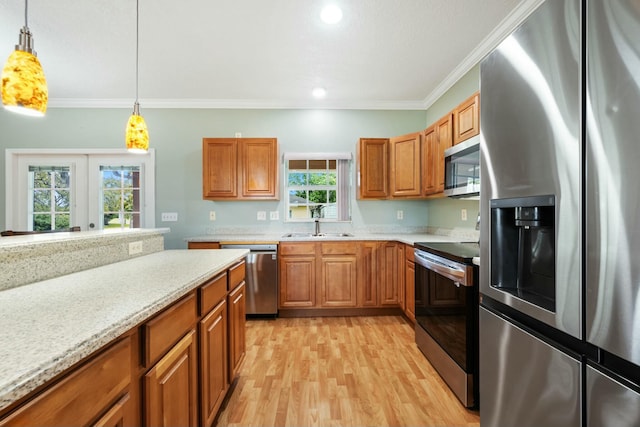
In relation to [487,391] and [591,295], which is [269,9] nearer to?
[591,295]

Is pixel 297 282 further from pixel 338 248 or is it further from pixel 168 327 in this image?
pixel 168 327

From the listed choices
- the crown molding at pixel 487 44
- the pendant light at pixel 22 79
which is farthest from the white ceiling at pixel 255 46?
the pendant light at pixel 22 79

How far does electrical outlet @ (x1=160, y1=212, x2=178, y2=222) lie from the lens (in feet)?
12.5

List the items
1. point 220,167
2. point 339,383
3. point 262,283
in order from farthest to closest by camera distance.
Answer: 1. point 220,167
2. point 262,283
3. point 339,383

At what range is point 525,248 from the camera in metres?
1.09

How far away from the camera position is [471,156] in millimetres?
2143

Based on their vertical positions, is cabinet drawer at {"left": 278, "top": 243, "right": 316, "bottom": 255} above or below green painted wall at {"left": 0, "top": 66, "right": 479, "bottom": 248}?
below

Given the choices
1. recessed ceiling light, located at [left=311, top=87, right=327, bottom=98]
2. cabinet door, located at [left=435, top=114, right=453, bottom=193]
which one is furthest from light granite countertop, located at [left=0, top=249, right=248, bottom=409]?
recessed ceiling light, located at [left=311, top=87, right=327, bottom=98]

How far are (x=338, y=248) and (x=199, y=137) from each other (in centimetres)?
235

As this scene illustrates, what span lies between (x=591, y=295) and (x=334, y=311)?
8.96 ft

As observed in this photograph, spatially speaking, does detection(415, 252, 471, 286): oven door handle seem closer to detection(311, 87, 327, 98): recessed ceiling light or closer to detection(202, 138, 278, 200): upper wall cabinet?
detection(202, 138, 278, 200): upper wall cabinet

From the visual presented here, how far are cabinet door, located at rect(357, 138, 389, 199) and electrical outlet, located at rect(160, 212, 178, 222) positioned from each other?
2448 millimetres

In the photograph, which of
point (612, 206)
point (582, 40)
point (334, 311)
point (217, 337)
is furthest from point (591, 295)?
point (334, 311)

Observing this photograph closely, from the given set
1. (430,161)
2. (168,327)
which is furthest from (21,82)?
(430,161)
